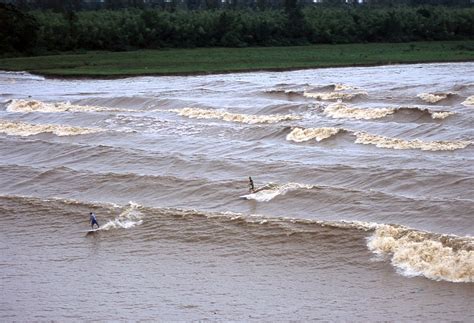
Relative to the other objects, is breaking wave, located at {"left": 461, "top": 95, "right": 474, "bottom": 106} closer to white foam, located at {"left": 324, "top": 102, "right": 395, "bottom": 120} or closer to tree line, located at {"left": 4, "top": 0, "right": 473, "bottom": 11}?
white foam, located at {"left": 324, "top": 102, "right": 395, "bottom": 120}

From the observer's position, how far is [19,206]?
19.8 m

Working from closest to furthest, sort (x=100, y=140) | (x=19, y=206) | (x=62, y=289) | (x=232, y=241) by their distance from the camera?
(x=62, y=289)
(x=232, y=241)
(x=19, y=206)
(x=100, y=140)

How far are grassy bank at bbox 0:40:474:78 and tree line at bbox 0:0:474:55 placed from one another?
10.0 feet

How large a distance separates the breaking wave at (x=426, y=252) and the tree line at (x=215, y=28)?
55.2 metres

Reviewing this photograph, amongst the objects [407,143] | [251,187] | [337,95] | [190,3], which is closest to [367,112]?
[337,95]

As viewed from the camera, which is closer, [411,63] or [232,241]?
[232,241]

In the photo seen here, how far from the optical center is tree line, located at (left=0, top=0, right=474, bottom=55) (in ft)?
224

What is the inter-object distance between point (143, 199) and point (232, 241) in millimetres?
4452

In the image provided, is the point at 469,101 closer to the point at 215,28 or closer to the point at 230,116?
the point at 230,116

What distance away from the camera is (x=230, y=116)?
32.6 metres

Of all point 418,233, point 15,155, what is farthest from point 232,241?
point 15,155

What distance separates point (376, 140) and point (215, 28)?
163 ft

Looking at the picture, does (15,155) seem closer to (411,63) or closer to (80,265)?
(80,265)

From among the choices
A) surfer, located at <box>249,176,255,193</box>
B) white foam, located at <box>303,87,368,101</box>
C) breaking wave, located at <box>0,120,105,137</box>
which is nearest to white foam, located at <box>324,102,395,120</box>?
white foam, located at <box>303,87,368,101</box>
